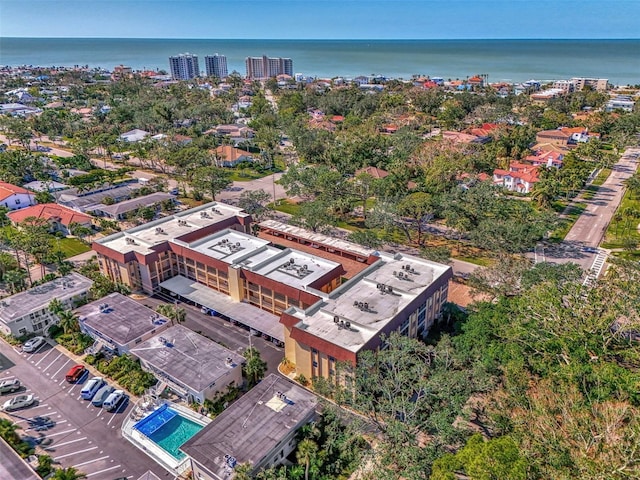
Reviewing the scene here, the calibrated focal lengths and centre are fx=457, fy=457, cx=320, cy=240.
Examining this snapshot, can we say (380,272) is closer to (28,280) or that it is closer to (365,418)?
(365,418)

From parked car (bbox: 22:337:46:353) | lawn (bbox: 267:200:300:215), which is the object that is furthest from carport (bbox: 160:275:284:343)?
lawn (bbox: 267:200:300:215)

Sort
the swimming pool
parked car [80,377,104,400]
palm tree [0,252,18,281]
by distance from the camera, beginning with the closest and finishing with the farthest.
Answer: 1. the swimming pool
2. parked car [80,377,104,400]
3. palm tree [0,252,18,281]

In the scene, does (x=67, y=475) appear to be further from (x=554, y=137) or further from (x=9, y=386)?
(x=554, y=137)

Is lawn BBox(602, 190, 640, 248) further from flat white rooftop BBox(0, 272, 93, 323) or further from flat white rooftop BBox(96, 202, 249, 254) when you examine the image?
flat white rooftop BBox(0, 272, 93, 323)

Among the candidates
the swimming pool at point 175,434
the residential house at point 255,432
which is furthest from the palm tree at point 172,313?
the residential house at point 255,432

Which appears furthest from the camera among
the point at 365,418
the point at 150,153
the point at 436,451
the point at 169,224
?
the point at 150,153

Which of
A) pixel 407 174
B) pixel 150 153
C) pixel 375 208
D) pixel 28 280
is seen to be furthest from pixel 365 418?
pixel 150 153

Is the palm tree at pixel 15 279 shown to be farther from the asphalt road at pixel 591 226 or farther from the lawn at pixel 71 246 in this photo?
the asphalt road at pixel 591 226
